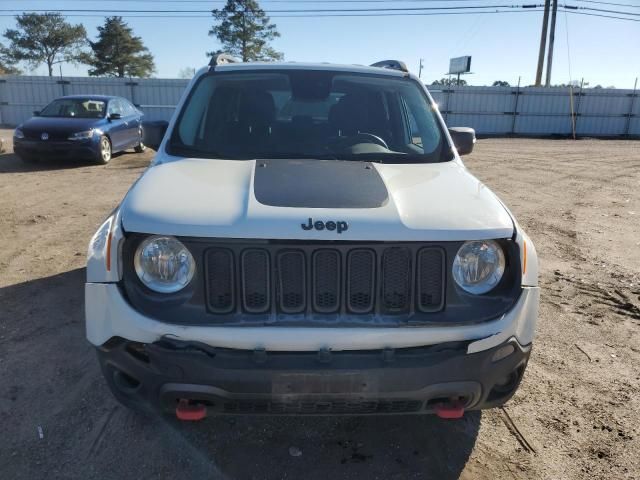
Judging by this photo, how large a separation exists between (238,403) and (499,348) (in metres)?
1.15

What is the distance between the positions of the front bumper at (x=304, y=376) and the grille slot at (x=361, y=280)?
0.21m

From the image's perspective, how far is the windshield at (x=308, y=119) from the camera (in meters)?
3.34

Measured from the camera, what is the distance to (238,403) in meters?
2.22

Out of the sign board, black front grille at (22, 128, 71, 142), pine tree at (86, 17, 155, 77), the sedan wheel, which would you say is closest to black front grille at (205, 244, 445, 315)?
black front grille at (22, 128, 71, 142)

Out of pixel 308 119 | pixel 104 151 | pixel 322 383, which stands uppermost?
pixel 308 119

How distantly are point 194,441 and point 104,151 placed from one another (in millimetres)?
11004

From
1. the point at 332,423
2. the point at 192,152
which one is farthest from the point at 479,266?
the point at 192,152

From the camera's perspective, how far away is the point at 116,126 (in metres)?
13.0

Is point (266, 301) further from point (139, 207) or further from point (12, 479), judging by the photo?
point (12, 479)

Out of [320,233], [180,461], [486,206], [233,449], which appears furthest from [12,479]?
[486,206]

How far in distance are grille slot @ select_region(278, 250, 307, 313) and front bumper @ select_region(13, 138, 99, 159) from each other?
36.0 feet

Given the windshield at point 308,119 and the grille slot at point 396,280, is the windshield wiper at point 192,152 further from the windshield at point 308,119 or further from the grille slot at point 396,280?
the grille slot at point 396,280

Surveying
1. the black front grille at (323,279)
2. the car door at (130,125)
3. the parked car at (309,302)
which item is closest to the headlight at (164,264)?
the parked car at (309,302)

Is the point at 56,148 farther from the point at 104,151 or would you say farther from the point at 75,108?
the point at 75,108
